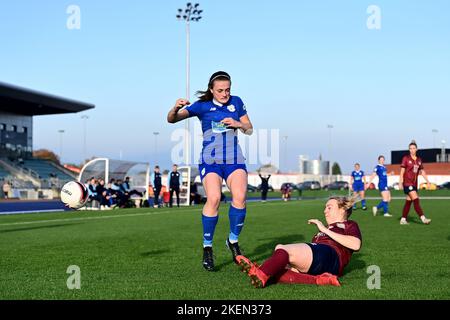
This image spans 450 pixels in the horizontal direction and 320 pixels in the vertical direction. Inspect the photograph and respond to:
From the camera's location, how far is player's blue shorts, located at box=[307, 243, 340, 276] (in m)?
5.84

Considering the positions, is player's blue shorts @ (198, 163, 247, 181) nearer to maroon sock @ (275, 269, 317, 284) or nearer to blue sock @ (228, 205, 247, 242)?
blue sock @ (228, 205, 247, 242)

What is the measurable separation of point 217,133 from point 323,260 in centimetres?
230

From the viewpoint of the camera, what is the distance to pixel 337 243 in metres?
6.12

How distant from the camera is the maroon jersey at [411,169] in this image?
51.6 feet

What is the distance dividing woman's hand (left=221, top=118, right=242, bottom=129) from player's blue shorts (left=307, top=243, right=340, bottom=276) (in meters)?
1.82

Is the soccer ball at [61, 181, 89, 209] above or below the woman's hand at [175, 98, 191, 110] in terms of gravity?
below

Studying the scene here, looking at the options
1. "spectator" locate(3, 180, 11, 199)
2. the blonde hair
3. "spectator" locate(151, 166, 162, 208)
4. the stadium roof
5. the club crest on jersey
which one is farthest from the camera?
the stadium roof

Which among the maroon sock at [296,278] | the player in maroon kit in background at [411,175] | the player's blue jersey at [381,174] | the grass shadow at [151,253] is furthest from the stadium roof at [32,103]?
the maroon sock at [296,278]

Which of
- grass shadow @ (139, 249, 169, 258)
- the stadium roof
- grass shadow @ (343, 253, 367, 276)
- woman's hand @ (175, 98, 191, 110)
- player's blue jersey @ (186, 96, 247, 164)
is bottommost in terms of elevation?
grass shadow @ (139, 249, 169, 258)

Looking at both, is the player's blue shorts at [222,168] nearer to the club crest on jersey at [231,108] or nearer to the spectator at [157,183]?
the club crest on jersey at [231,108]

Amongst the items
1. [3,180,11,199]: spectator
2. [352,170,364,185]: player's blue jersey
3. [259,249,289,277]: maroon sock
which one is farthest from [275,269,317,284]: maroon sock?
[3,180,11,199]: spectator

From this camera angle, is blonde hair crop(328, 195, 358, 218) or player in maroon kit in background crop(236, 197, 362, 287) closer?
player in maroon kit in background crop(236, 197, 362, 287)
